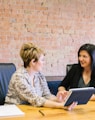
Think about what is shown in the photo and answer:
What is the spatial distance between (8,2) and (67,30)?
120 cm

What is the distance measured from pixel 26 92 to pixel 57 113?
1.11ft

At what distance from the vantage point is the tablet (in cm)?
182

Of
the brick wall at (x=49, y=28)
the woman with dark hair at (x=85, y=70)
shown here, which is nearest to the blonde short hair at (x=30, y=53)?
the woman with dark hair at (x=85, y=70)

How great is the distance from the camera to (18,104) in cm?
211

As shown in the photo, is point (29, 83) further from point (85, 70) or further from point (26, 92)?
point (85, 70)

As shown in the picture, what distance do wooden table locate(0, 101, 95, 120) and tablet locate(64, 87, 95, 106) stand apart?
84mm

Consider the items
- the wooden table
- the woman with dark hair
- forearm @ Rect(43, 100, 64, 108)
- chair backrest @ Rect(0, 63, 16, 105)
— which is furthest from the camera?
chair backrest @ Rect(0, 63, 16, 105)

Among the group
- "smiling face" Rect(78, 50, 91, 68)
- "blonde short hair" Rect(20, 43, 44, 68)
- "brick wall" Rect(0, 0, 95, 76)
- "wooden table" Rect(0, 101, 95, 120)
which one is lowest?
"wooden table" Rect(0, 101, 95, 120)

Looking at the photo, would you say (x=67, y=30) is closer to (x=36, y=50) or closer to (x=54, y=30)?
(x=54, y=30)

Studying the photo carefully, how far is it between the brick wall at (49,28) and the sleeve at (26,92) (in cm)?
217

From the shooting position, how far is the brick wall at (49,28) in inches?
165

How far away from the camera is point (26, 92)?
2041 mm

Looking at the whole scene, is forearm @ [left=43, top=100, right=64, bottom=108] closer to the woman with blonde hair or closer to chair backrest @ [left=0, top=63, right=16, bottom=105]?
the woman with blonde hair

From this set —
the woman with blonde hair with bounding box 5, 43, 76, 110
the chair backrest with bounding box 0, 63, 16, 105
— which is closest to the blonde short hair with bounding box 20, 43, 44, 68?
the woman with blonde hair with bounding box 5, 43, 76, 110
